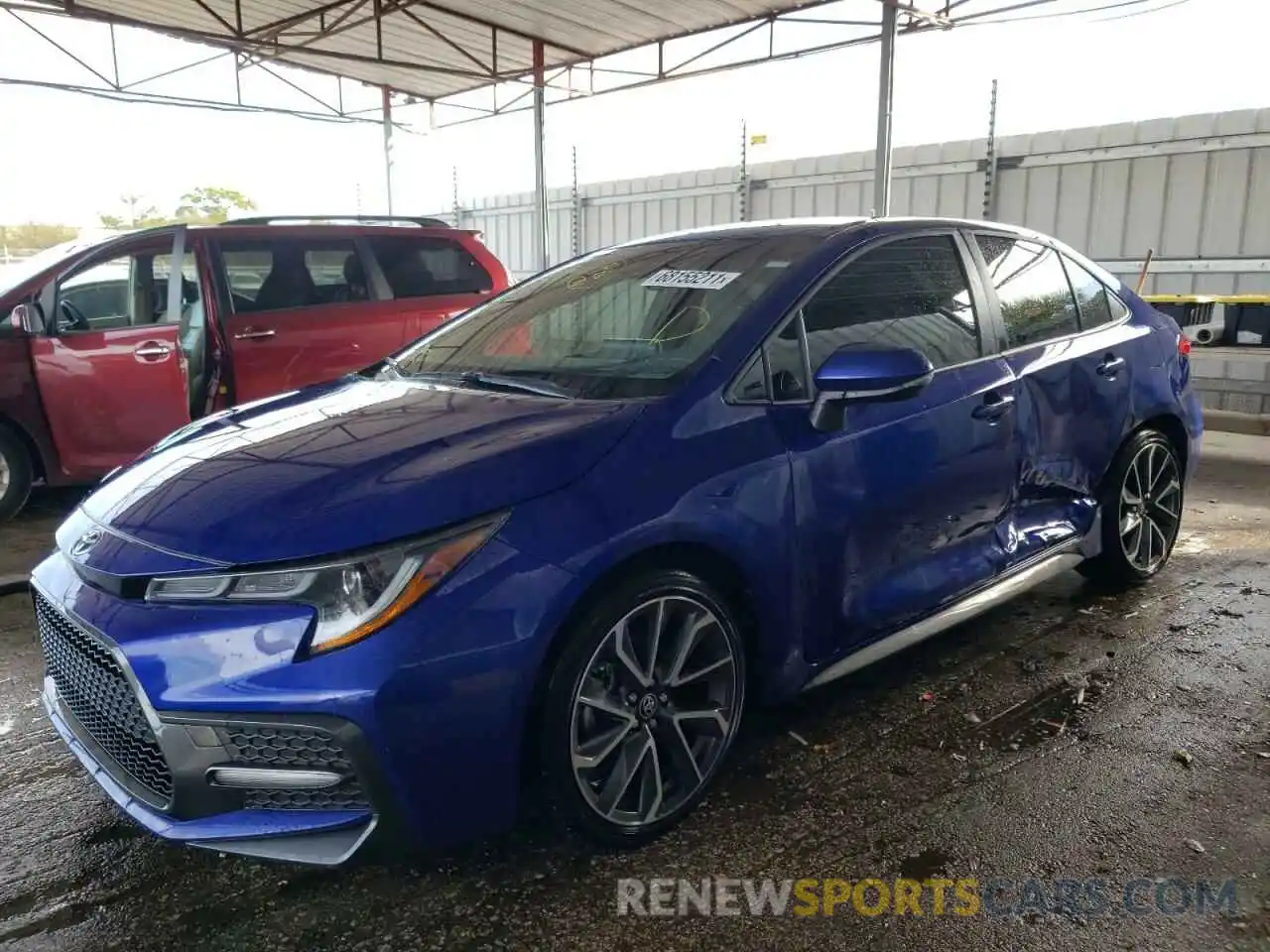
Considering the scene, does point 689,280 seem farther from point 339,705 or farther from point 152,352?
point 152,352

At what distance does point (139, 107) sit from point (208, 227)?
10.3 meters

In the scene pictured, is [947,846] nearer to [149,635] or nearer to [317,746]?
[317,746]

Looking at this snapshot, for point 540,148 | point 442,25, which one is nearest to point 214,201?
point 442,25

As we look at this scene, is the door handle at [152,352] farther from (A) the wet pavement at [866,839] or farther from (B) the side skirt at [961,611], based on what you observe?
(B) the side skirt at [961,611]

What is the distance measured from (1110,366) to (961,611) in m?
1.29

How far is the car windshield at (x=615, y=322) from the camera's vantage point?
104 inches

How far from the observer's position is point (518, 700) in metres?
2.02

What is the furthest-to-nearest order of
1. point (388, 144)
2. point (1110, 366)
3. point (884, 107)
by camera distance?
→ 1. point (388, 144)
2. point (884, 107)
3. point (1110, 366)

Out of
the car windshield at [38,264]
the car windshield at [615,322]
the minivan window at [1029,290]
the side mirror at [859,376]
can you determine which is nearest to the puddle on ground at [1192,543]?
the minivan window at [1029,290]

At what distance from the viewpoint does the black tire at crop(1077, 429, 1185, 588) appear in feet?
12.5

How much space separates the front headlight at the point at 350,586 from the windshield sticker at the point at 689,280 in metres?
1.25

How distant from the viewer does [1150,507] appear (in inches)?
159

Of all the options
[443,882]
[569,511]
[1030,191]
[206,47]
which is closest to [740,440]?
[569,511]

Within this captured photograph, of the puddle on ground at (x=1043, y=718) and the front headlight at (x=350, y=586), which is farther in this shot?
the puddle on ground at (x=1043, y=718)
